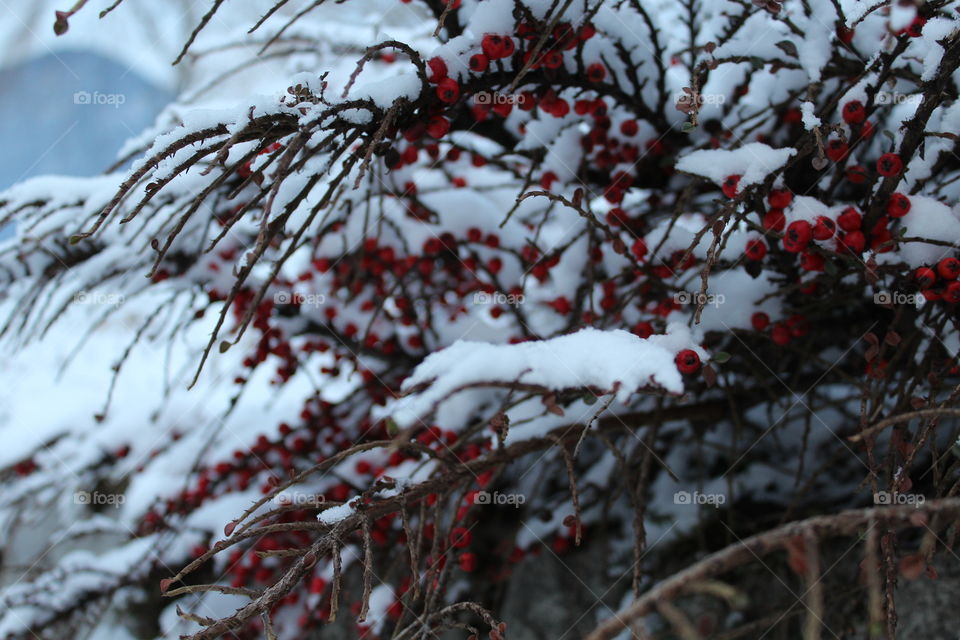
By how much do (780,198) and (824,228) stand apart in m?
0.11

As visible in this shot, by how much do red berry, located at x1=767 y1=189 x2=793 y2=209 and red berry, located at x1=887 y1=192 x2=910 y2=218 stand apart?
15 centimetres

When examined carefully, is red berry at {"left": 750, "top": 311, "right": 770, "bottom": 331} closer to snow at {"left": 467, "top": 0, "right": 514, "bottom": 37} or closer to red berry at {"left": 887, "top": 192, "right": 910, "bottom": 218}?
red berry at {"left": 887, "top": 192, "right": 910, "bottom": 218}

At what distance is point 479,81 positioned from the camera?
1.27 meters

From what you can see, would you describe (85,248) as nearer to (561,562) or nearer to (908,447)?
(561,562)

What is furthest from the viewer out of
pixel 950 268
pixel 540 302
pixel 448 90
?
pixel 540 302

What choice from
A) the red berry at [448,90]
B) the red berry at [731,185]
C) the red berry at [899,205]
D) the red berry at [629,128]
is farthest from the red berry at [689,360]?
the red berry at [629,128]

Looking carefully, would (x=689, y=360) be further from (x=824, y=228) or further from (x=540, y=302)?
(x=540, y=302)

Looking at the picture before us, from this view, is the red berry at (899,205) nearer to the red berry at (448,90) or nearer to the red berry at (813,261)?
the red berry at (813,261)

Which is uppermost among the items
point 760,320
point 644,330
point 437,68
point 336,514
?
point 437,68

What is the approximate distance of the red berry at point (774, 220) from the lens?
4.13 feet

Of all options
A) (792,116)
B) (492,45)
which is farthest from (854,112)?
(492,45)

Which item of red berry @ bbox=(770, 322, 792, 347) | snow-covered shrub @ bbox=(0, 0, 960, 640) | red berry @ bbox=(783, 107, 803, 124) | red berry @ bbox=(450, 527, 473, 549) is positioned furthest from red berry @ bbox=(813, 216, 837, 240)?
red berry @ bbox=(450, 527, 473, 549)

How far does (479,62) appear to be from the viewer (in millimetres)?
1225

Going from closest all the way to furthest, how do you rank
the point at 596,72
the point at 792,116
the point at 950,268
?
1. the point at 950,268
2. the point at 596,72
3. the point at 792,116
